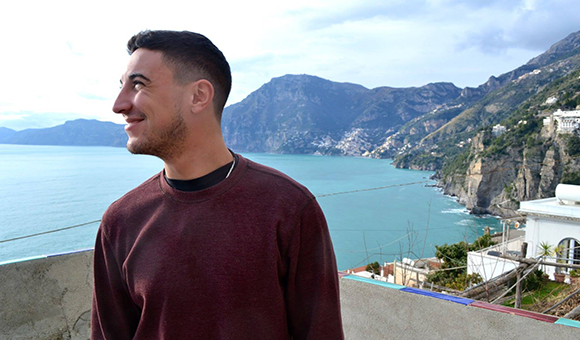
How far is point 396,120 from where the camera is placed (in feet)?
464

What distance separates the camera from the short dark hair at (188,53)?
0.91 metres

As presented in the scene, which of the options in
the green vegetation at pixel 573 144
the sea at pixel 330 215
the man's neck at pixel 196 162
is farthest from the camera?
the green vegetation at pixel 573 144

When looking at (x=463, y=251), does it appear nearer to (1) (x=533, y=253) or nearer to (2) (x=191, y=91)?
(1) (x=533, y=253)

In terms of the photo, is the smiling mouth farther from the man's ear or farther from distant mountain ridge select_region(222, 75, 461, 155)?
distant mountain ridge select_region(222, 75, 461, 155)

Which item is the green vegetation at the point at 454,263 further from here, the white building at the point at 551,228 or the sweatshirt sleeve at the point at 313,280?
the sweatshirt sleeve at the point at 313,280

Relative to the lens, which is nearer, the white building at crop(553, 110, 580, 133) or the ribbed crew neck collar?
the ribbed crew neck collar

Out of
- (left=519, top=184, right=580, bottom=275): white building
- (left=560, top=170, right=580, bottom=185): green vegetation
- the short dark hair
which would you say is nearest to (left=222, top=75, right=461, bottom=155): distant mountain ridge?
(left=560, top=170, right=580, bottom=185): green vegetation

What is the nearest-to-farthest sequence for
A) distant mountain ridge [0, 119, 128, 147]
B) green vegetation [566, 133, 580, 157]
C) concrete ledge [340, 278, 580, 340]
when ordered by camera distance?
concrete ledge [340, 278, 580, 340] → green vegetation [566, 133, 580, 157] → distant mountain ridge [0, 119, 128, 147]

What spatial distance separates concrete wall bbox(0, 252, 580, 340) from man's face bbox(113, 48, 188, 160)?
47.1 inches

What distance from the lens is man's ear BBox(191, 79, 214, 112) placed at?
913 millimetres

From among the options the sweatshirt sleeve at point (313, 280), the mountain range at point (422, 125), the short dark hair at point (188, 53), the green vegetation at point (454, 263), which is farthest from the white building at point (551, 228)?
the mountain range at point (422, 125)

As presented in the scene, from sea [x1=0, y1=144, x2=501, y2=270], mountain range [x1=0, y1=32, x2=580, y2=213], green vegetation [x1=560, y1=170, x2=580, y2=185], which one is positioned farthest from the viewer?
Answer: mountain range [x1=0, y1=32, x2=580, y2=213]

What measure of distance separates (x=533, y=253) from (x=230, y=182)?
12.5m

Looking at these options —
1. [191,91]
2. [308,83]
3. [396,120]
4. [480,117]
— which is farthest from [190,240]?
[308,83]
